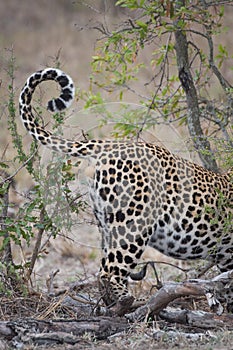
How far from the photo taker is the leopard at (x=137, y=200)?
248 inches

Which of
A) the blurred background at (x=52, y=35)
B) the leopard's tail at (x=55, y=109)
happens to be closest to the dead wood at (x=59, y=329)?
the leopard's tail at (x=55, y=109)

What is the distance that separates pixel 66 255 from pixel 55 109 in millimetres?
4589

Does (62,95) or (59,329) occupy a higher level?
(62,95)

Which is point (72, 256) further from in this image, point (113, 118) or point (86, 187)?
point (86, 187)

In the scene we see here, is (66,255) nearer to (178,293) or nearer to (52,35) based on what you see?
(178,293)

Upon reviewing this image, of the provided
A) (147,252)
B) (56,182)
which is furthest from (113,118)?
(147,252)

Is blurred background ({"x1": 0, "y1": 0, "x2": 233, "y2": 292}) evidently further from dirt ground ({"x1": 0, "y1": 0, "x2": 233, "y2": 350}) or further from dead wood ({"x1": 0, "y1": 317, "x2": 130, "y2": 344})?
dead wood ({"x1": 0, "y1": 317, "x2": 130, "y2": 344})

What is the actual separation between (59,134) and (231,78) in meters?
9.33

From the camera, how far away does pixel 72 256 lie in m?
10.6

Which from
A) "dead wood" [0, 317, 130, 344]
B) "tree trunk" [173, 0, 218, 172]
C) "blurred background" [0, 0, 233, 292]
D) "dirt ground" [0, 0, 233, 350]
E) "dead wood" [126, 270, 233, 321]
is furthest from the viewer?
"blurred background" [0, 0, 233, 292]

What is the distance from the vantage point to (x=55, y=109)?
6.32m

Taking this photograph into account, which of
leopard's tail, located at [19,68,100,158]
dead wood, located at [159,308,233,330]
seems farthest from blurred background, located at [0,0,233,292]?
dead wood, located at [159,308,233,330]

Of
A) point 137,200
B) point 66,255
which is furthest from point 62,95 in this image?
point 66,255

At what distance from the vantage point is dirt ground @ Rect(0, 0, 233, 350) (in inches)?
211
